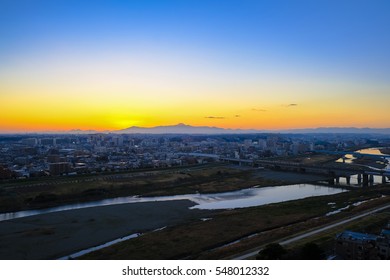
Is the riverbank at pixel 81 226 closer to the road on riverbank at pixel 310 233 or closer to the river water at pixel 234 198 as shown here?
the river water at pixel 234 198

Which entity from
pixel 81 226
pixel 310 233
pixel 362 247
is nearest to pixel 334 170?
pixel 310 233

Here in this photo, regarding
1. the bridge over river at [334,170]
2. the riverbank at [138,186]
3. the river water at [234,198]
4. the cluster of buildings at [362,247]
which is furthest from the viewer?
the bridge over river at [334,170]

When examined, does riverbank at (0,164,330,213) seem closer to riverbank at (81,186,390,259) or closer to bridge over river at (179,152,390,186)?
bridge over river at (179,152,390,186)

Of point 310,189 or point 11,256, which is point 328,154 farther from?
point 11,256

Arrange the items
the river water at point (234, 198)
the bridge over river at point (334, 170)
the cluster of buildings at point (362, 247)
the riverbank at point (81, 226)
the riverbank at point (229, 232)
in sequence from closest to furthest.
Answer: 1. the cluster of buildings at point (362, 247)
2. the riverbank at point (229, 232)
3. the riverbank at point (81, 226)
4. the river water at point (234, 198)
5. the bridge over river at point (334, 170)

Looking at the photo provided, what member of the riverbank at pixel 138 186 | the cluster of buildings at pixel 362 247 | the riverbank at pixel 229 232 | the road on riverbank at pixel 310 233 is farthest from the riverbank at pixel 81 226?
the cluster of buildings at pixel 362 247

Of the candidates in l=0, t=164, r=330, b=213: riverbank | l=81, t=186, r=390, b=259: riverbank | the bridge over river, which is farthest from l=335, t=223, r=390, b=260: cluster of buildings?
the bridge over river

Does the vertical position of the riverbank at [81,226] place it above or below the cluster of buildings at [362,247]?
below
